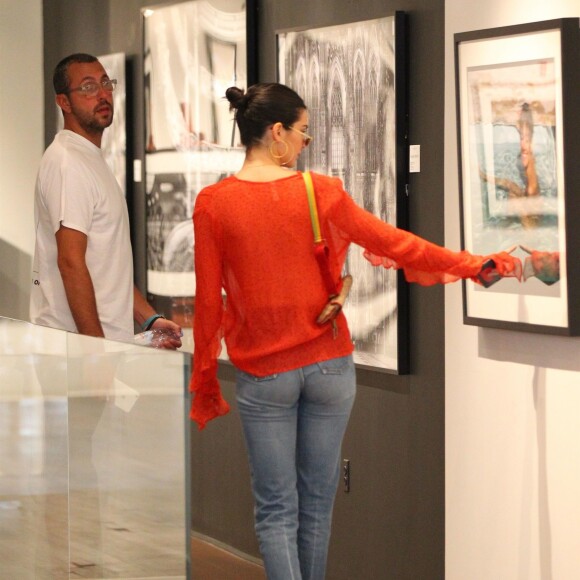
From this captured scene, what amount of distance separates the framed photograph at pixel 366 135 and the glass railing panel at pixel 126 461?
1.58 meters

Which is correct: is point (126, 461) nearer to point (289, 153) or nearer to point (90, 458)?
point (90, 458)

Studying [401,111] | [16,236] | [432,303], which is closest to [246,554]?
[432,303]

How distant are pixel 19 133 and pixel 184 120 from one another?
2.45 m

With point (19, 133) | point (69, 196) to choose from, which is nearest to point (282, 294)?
point (69, 196)

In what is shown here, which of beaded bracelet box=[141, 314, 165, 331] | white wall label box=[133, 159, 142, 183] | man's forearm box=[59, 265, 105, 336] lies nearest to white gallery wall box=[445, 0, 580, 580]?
beaded bracelet box=[141, 314, 165, 331]

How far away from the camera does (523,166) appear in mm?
3570

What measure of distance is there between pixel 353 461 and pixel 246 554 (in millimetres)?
1137

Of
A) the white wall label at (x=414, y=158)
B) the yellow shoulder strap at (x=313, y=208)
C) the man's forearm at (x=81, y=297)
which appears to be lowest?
the man's forearm at (x=81, y=297)

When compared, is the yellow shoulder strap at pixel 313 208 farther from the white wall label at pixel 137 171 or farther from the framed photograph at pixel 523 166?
the white wall label at pixel 137 171

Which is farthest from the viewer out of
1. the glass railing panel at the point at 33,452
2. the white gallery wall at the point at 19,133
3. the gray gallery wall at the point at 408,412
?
the white gallery wall at the point at 19,133

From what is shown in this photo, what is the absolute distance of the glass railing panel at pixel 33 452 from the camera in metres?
3.52

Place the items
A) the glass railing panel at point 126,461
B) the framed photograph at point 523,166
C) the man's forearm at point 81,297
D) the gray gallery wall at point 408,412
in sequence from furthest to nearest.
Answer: the gray gallery wall at point 408,412 < the man's forearm at point 81,297 < the framed photograph at point 523,166 < the glass railing panel at point 126,461

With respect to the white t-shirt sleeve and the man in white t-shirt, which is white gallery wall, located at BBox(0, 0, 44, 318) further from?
the white t-shirt sleeve

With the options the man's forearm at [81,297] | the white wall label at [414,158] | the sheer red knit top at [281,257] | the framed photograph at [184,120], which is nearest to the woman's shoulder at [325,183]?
the sheer red knit top at [281,257]
